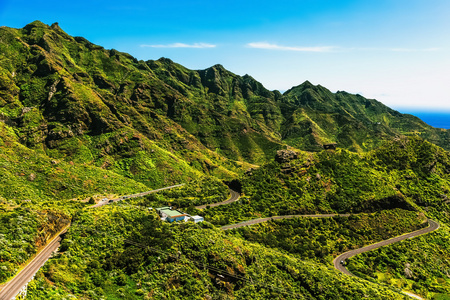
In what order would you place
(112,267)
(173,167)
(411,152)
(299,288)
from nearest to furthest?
(112,267) < (299,288) < (411,152) < (173,167)

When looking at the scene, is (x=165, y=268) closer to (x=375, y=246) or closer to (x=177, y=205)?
(x=177, y=205)

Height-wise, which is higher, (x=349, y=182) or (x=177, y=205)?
(x=349, y=182)

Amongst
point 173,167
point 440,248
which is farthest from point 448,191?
point 173,167

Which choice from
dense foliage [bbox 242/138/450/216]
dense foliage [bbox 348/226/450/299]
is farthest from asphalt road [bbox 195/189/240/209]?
dense foliage [bbox 348/226/450/299]

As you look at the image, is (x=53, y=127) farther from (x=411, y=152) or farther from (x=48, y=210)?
(x=411, y=152)

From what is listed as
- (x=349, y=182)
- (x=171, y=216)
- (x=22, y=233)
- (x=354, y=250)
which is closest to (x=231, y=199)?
(x=171, y=216)

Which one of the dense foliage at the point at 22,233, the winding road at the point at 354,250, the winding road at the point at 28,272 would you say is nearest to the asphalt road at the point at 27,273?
the winding road at the point at 28,272

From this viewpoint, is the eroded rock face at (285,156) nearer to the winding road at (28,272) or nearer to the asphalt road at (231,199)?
the asphalt road at (231,199)

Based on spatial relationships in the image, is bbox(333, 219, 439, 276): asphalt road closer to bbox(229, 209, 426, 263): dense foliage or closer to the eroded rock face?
bbox(229, 209, 426, 263): dense foliage
